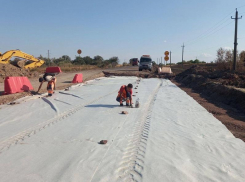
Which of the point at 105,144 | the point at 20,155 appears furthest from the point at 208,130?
the point at 20,155

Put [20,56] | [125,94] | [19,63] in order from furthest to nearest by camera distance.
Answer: [19,63] < [20,56] < [125,94]

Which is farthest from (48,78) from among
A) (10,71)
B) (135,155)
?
(10,71)

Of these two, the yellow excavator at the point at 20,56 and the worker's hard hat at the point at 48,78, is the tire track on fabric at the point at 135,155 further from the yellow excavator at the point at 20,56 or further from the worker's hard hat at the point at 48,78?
the yellow excavator at the point at 20,56

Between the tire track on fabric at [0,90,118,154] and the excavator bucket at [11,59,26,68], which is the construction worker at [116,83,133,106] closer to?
the tire track on fabric at [0,90,118,154]

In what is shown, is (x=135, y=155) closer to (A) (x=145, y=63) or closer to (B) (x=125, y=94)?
(B) (x=125, y=94)

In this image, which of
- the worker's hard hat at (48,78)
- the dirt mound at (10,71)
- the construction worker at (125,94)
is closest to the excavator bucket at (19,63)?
the dirt mound at (10,71)

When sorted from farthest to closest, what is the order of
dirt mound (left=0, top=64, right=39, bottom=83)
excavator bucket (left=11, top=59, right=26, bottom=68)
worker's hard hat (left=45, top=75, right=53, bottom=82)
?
excavator bucket (left=11, top=59, right=26, bottom=68), dirt mound (left=0, top=64, right=39, bottom=83), worker's hard hat (left=45, top=75, right=53, bottom=82)

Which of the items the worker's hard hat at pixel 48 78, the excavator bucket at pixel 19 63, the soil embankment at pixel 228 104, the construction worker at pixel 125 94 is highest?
the excavator bucket at pixel 19 63

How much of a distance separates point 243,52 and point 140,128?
2242cm

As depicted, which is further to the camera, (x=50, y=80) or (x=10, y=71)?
(x=10, y=71)

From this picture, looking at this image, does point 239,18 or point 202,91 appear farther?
point 239,18

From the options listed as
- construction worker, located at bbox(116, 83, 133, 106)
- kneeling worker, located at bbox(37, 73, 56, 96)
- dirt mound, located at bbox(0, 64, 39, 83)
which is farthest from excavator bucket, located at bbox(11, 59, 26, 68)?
construction worker, located at bbox(116, 83, 133, 106)

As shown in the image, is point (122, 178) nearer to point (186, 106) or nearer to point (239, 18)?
point (186, 106)

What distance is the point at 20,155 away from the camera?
446cm
